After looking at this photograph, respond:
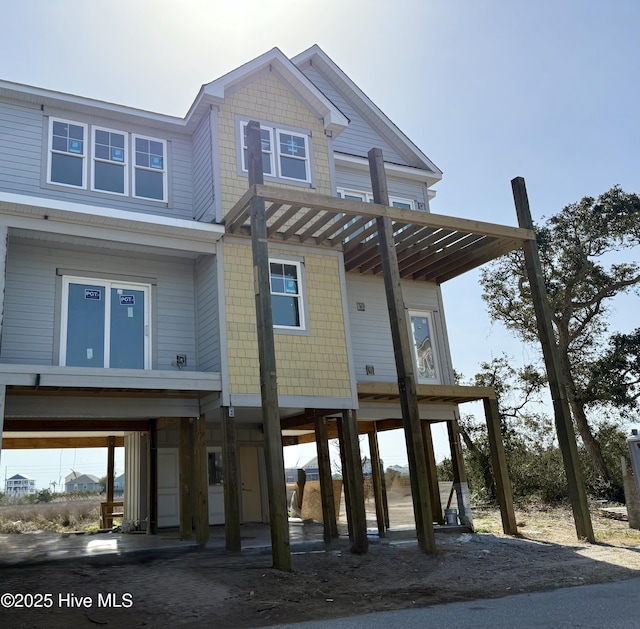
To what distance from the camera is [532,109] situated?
47.4 ft

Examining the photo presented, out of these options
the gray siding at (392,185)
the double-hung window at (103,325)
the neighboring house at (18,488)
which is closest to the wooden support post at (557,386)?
the gray siding at (392,185)

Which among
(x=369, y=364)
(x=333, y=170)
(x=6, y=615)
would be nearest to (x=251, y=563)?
(x=6, y=615)

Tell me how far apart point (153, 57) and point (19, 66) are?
10.2ft

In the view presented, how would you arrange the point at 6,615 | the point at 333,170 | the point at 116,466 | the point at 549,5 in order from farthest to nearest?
the point at 116,466
the point at 333,170
the point at 549,5
the point at 6,615

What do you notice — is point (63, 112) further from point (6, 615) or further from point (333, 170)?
point (6, 615)

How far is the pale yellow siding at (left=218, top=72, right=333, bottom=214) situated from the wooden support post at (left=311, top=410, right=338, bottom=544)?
4934 mm

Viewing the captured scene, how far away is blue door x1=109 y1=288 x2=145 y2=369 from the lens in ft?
38.0

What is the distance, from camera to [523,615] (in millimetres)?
6070

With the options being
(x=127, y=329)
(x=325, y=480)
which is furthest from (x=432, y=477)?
(x=127, y=329)

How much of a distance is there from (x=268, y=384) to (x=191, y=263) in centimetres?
492

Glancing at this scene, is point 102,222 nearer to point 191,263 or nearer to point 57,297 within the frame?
point 57,297

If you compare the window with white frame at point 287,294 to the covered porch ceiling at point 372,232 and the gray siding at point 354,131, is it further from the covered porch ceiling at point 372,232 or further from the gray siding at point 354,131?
the gray siding at point 354,131

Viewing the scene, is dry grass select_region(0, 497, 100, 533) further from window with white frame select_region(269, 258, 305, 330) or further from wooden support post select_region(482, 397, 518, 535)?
wooden support post select_region(482, 397, 518, 535)

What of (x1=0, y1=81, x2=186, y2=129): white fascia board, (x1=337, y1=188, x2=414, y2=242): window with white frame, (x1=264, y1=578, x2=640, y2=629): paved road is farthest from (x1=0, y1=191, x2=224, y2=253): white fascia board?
(x1=264, y1=578, x2=640, y2=629): paved road
